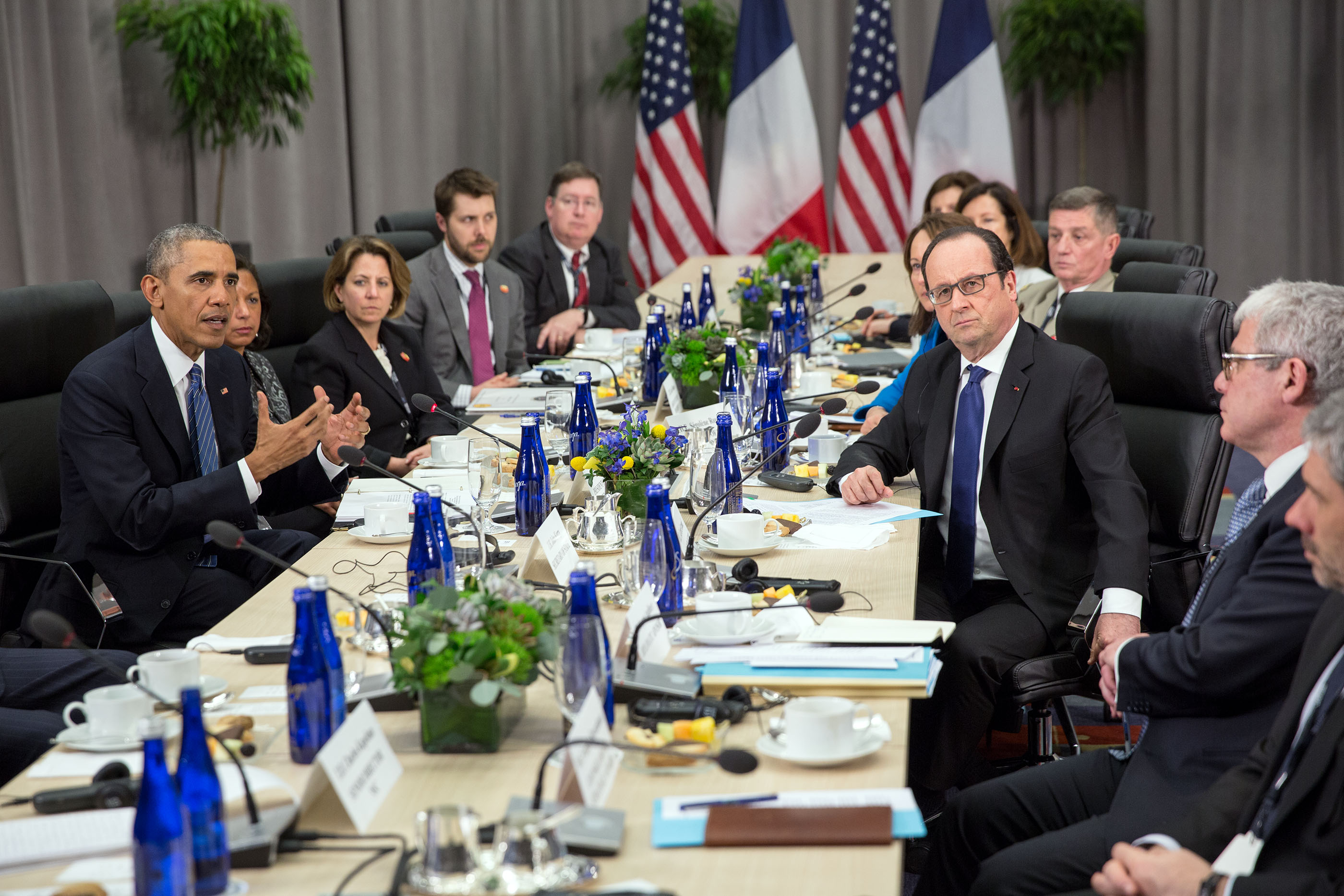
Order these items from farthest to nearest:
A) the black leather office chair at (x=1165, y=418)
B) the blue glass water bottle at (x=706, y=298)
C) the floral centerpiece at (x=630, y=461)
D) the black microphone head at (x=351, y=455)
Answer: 1. the blue glass water bottle at (x=706, y=298)
2. the black leather office chair at (x=1165, y=418)
3. the floral centerpiece at (x=630, y=461)
4. the black microphone head at (x=351, y=455)

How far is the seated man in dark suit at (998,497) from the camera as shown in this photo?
2.50 meters

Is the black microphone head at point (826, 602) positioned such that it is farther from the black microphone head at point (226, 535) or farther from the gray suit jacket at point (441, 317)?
the gray suit jacket at point (441, 317)

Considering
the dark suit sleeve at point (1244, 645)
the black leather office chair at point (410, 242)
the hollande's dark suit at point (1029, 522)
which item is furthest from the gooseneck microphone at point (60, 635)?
the black leather office chair at point (410, 242)

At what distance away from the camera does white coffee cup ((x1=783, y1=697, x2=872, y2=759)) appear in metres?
1.58

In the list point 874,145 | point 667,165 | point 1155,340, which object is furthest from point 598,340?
point 874,145

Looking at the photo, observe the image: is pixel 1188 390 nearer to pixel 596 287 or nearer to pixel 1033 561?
pixel 1033 561

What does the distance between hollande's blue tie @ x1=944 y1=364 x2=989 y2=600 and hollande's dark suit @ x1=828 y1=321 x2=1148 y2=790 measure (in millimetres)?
33

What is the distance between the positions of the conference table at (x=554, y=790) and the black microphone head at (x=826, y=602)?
0.18 m

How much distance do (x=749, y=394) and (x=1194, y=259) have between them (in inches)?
72.7

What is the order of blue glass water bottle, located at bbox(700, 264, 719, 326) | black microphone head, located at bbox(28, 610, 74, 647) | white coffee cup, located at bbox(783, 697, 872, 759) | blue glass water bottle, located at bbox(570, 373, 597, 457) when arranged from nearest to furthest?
black microphone head, located at bbox(28, 610, 74, 647), white coffee cup, located at bbox(783, 697, 872, 759), blue glass water bottle, located at bbox(570, 373, 597, 457), blue glass water bottle, located at bbox(700, 264, 719, 326)

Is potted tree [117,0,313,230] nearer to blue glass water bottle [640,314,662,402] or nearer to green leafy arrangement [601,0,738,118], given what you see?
blue glass water bottle [640,314,662,402]

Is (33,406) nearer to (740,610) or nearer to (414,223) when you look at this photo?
(740,610)

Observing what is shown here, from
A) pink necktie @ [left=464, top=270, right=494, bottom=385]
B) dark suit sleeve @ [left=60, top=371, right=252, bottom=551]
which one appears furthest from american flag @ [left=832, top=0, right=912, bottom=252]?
dark suit sleeve @ [left=60, top=371, right=252, bottom=551]

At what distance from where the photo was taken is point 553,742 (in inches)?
65.2
